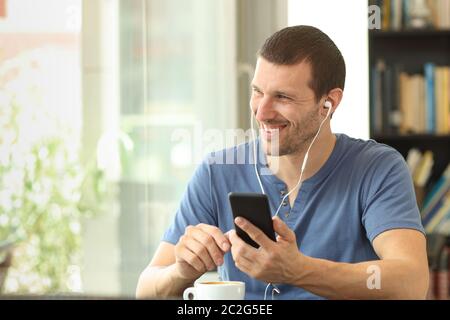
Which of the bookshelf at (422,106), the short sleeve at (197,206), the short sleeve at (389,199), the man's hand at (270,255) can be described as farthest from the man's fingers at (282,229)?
the bookshelf at (422,106)

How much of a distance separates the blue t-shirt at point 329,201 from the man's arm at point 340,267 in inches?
1.5

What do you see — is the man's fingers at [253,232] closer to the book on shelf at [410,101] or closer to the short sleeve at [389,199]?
the short sleeve at [389,199]

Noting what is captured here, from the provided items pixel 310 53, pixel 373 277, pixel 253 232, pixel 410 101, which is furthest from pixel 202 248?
pixel 410 101

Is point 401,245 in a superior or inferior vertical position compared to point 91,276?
superior

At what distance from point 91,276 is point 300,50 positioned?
1251 millimetres

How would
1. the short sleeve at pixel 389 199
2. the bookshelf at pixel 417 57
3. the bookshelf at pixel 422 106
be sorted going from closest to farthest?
the short sleeve at pixel 389 199
the bookshelf at pixel 422 106
the bookshelf at pixel 417 57

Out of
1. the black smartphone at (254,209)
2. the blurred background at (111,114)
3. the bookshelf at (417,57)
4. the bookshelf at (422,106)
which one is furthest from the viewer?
the bookshelf at (417,57)

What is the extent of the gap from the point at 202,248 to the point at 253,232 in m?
0.11

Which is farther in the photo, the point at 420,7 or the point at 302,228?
the point at 420,7

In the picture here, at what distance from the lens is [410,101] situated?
8.54 feet

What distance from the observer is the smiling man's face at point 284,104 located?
1.27 metres
